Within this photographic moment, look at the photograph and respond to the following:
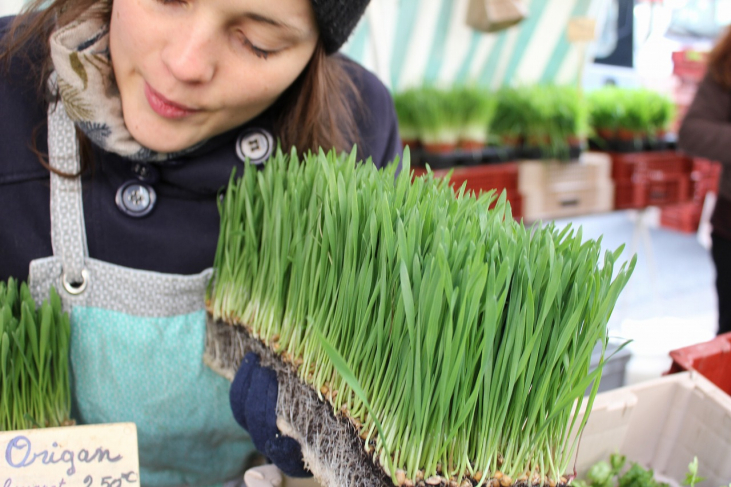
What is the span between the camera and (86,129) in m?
0.69

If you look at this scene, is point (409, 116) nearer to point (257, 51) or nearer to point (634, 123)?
point (634, 123)

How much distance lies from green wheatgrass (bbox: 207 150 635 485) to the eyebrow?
18cm

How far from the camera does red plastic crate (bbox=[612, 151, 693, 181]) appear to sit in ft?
8.02

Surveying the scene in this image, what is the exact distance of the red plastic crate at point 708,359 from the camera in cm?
83

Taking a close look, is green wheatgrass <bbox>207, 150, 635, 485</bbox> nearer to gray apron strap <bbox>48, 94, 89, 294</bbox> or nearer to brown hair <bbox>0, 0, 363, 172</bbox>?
brown hair <bbox>0, 0, 363, 172</bbox>

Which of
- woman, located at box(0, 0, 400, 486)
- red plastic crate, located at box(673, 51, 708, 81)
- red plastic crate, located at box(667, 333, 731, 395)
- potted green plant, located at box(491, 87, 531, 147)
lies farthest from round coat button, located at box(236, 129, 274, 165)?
red plastic crate, located at box(673, 51, 708, 81)

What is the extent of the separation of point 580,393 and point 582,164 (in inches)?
83.8

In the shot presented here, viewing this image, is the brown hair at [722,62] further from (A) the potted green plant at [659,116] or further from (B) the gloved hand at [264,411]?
(B) the gloved hand at [264,411]

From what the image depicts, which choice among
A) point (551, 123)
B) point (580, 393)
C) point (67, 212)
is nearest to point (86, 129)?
point (67, 212)

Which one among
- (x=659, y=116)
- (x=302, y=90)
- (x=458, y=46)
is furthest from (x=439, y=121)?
(x=302, y=90)

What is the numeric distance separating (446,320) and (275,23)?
0.39 metres

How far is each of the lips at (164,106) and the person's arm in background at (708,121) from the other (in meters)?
1.61

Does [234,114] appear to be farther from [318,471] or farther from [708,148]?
[708,148]

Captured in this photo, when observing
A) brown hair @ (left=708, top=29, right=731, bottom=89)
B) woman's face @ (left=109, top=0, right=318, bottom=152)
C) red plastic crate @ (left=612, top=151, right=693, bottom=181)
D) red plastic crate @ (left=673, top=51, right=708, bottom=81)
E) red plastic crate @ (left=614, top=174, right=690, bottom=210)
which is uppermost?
red plastic crate @ (left=673, top=51, right=708, bottom=81)
